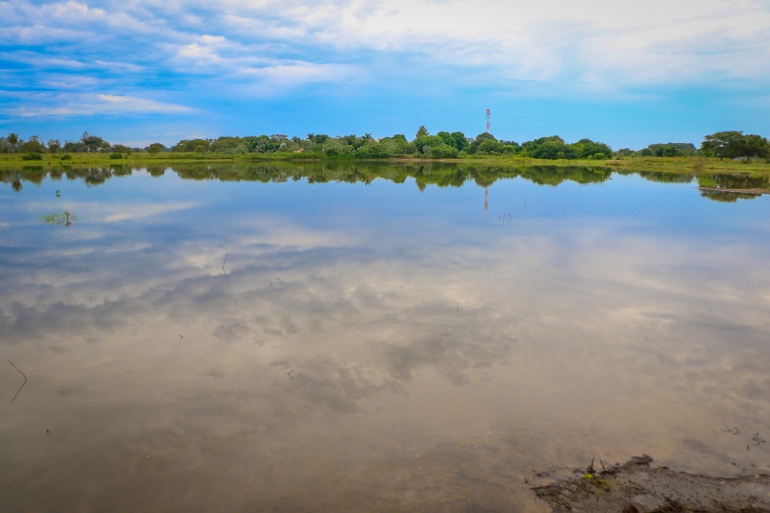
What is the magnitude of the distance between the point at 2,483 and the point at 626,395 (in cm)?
580

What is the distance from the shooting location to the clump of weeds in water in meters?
16.9

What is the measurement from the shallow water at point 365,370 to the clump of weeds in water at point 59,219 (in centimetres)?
462

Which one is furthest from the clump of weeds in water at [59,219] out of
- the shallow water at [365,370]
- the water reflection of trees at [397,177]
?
the water reflection of trees at [397,177]

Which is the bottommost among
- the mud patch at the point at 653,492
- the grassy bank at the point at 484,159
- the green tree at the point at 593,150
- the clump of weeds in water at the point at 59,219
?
the mud patch at the point at 653,492

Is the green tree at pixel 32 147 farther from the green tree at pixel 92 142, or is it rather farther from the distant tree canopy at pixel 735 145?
the distant tree canopy at pixel 735 145

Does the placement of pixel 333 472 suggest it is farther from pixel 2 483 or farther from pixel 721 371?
pixel 721 371

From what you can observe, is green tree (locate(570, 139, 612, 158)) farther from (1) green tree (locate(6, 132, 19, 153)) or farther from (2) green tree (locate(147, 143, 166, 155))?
(1) green tree (locate(6, 132, 19, 153))

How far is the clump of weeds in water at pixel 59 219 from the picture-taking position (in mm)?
16891

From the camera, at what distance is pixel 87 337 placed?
22.2ft

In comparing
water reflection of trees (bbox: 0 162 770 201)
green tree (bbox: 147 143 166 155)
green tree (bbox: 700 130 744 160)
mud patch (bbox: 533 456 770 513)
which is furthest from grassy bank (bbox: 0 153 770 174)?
mud patch (bbox: 533 456 770 513)

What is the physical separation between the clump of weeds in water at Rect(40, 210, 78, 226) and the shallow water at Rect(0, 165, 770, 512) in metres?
4.62

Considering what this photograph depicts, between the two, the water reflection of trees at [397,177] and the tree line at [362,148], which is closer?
the water reflection of trees at [397,177]

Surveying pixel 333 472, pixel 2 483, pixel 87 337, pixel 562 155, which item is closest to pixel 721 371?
pixel 333 472

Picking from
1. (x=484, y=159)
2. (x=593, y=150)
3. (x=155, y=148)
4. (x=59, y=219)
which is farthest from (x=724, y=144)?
(x=155, y=148)
